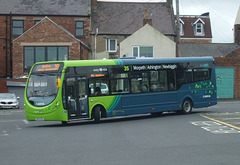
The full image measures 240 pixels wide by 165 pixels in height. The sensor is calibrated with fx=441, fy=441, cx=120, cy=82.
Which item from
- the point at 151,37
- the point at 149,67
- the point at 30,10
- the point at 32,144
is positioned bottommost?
the point at 32,144

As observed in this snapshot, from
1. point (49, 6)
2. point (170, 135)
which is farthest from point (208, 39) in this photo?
point (170, 135)

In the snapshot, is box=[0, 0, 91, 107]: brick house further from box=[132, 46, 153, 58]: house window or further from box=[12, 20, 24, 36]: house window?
box=[132, 46, 153, 58]: house window

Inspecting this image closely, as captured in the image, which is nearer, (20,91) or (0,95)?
(0,95)

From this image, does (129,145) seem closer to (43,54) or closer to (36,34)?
(36,34)

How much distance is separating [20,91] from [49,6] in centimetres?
1262

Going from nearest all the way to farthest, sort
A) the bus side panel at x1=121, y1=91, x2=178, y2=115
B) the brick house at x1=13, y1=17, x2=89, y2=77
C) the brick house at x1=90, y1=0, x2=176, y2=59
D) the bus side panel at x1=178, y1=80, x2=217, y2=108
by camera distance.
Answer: the bus side panel at x1=121, y1=91, x2=178, y2=115 < the bus side panel at x1=178, y1=80, x2=217, y2=108 < the brick house at x1=13, y1=17, x2=89, y2=77 < the brick house at x1=90, y1=0, x2=176, y2=59

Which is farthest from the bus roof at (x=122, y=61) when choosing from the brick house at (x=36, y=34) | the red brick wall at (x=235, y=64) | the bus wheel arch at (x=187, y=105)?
the brick house at (x=36, y=34)

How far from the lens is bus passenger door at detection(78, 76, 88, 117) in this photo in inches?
749

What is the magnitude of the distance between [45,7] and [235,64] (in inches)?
871

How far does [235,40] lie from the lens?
59.9 meters

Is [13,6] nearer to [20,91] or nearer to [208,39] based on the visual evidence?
[20,91]

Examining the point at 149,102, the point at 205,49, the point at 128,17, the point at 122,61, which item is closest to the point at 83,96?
the point at 122,61

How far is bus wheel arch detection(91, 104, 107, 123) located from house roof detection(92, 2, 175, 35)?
1228 inches

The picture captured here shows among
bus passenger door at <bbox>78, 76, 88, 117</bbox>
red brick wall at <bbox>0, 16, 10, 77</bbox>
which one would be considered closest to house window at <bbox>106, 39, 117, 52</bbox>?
red brick wall at <bbox>0, 16, 10, 77</bbox>
